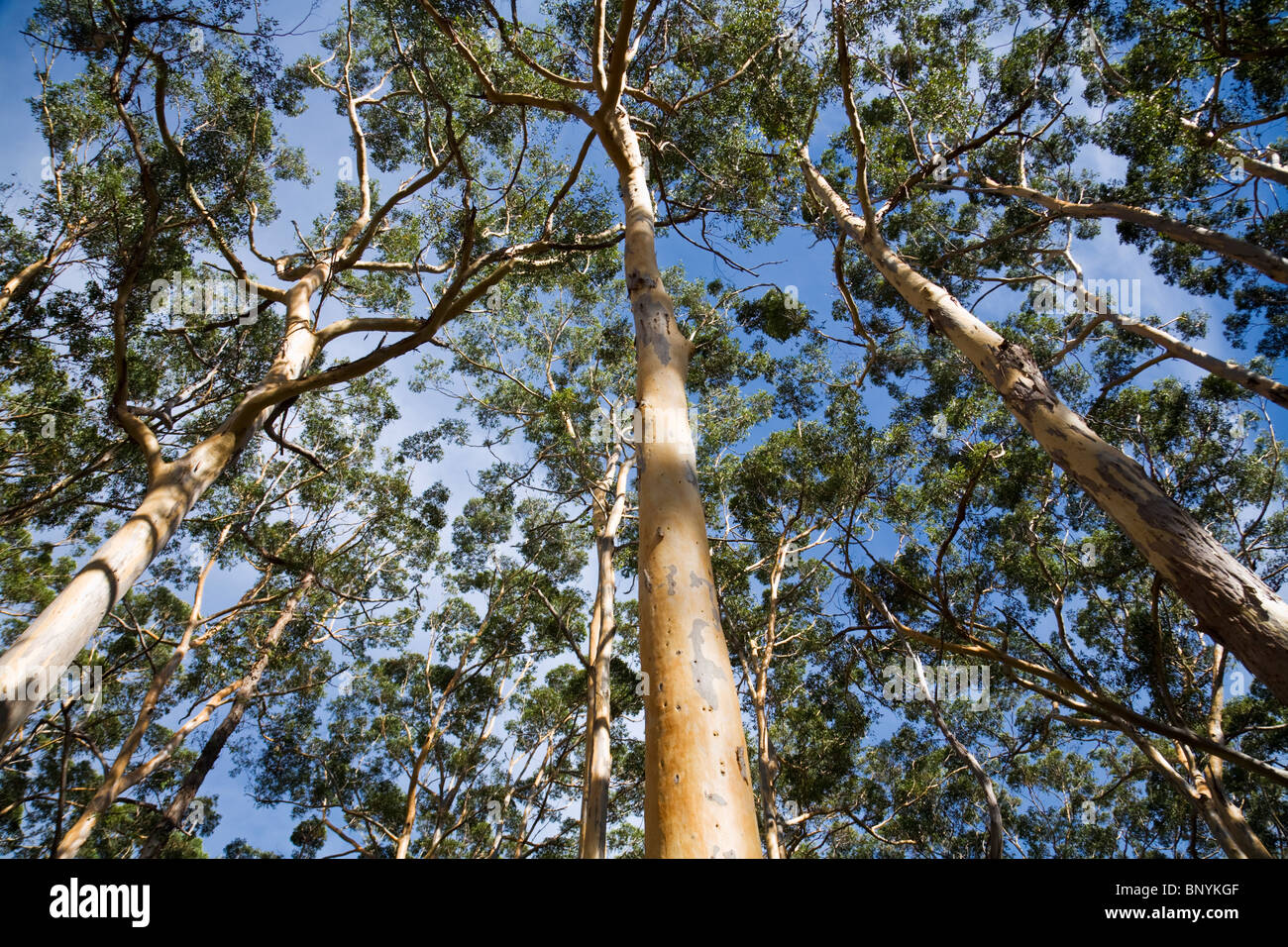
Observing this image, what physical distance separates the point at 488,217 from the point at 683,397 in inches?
334

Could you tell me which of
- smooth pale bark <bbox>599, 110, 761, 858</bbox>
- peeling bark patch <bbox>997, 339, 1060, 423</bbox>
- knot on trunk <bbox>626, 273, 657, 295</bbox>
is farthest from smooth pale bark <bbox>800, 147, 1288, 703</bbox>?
knot on trunk <bbox>626, 273, 657, 295</bbox>

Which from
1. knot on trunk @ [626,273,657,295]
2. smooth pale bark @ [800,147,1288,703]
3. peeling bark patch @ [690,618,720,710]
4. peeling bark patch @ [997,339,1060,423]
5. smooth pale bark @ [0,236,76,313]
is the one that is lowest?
peeling bark patch @ [690,618,720,710]

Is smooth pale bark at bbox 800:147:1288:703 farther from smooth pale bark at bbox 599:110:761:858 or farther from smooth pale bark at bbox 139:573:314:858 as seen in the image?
smooth pale bark at bbox 139:573:314:858

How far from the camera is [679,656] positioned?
79.7 inches

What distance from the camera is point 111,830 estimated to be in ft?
38.4

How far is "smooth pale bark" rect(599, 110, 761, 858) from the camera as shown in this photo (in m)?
1.64

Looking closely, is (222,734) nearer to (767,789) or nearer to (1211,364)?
(767,789)

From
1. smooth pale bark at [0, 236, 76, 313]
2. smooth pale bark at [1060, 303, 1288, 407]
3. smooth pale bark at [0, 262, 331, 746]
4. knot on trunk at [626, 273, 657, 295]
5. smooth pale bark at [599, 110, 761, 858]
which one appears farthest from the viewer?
smooth pale bark at [0, 236, 76, 313]

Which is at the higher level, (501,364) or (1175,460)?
(501,364)

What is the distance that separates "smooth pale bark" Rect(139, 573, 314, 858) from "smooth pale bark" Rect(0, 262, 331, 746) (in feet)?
17.5

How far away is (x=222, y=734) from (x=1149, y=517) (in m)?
11.4

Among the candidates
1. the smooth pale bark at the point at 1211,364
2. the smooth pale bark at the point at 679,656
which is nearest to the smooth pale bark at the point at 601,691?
the smooth pale bark at the point at 679,656
